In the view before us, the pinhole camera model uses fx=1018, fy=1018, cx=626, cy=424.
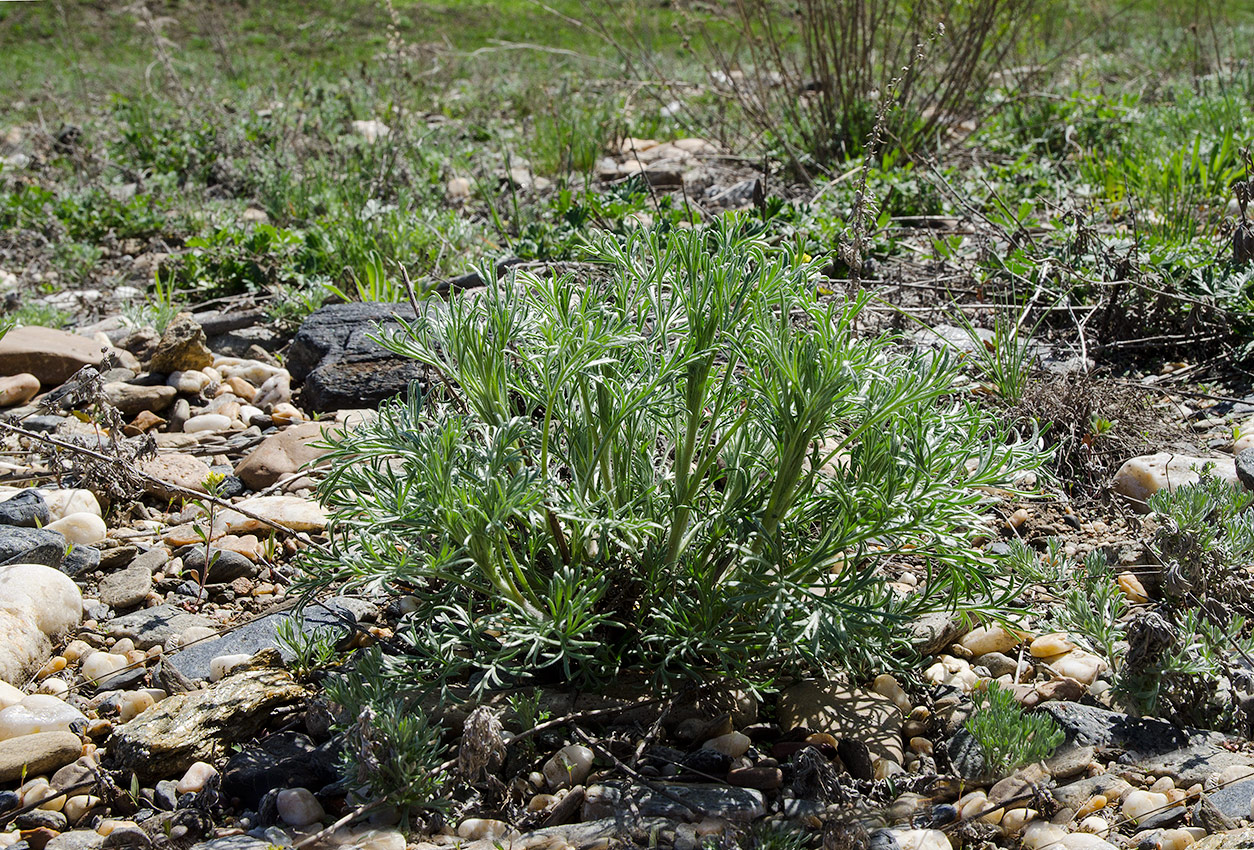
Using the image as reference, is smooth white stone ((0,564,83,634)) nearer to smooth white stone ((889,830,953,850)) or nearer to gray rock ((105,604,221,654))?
gray rock ((105,604,221,654))

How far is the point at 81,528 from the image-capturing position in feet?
9.67

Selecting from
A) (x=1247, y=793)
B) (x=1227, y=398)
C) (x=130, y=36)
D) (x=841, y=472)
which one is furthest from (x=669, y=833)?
(x=130, y=36)

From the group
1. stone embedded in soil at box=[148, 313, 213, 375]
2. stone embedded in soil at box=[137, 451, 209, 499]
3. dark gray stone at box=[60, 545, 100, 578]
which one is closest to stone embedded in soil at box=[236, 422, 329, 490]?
stone embedded in soil at box=[137, 451, 209, 499]

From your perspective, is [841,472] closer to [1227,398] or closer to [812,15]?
[1227,398]

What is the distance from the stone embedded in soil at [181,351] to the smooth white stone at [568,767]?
2.67m

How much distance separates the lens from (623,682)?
7.57ft

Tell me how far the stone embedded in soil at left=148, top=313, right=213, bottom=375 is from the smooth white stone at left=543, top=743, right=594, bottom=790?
105 inches

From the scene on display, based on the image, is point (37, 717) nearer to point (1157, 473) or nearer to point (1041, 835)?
point (1041, 835)

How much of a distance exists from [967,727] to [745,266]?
3.42 ft

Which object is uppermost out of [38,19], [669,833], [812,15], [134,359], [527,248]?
[38,19]

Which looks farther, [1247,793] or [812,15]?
[812,15]

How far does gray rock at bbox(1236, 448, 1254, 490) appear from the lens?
2.85 meters

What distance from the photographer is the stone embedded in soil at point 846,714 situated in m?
2.16

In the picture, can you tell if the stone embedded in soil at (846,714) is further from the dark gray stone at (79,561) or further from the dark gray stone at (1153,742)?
the dark gray stone at (79,561)
